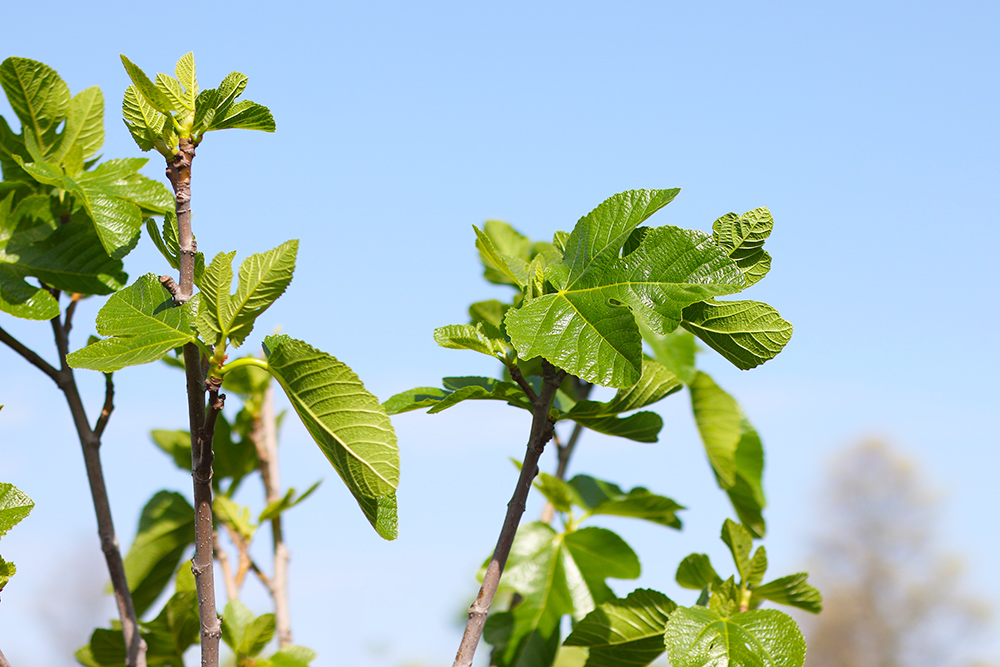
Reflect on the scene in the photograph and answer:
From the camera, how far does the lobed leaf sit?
619 mm

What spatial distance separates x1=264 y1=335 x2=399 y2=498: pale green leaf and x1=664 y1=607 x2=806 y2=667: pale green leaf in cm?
36

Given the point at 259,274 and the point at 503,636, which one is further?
the point at 503,636

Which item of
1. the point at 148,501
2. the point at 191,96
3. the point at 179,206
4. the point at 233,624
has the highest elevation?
the point at 191,96

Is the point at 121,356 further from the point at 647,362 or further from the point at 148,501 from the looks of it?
the point at 148,501

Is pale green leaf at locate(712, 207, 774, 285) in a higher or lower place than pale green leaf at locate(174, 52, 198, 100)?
lower

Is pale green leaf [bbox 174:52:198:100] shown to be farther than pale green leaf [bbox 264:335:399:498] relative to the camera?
Yes

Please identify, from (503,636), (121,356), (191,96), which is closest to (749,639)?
(503,636)

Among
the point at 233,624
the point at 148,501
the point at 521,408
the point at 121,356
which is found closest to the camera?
the point at 121,356

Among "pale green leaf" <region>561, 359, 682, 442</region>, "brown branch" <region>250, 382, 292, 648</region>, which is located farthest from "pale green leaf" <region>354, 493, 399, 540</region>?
"brown branch" <region>250, 382, 292, 648</region>

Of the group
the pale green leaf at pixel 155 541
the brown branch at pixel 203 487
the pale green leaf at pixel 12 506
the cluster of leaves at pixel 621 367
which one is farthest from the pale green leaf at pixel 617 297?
the pale green leaf at pixel 155 541

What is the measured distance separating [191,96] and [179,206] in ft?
0.45

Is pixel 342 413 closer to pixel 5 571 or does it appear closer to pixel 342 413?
pixel 342 413

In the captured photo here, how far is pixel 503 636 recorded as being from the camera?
3.46 feet

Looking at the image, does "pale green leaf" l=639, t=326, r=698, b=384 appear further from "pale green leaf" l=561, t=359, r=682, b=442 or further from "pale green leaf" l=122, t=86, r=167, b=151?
"pale green leaf" l=122, t=86, r=167, b=151
